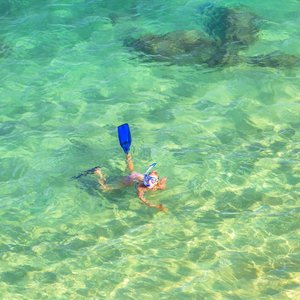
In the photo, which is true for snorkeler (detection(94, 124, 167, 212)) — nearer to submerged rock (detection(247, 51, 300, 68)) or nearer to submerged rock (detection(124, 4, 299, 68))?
submerged rock (detection(124, 4, 299, 68))

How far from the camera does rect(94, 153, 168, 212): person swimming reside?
30.1 feet

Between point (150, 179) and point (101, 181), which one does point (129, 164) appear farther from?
point (150, 179)

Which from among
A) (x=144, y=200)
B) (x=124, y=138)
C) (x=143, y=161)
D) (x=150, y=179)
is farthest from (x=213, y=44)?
(x=144, y=200)

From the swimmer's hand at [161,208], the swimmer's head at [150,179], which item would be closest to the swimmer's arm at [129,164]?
the swimmer's head at [150,179]

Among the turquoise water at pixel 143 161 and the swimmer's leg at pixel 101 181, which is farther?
the swimmer's leg at pixel 101 181

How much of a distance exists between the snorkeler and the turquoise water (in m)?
0.15

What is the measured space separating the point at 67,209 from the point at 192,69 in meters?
4.75

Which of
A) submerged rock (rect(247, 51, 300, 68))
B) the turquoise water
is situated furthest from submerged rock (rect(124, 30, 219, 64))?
submerged rock (rect(247, 51, 300, 68))

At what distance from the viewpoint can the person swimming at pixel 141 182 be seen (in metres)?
9.17

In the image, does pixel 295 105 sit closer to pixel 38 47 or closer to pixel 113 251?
pixel 113 251

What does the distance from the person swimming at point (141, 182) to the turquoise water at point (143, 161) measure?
0.14 metres

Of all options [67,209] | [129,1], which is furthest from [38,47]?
[67,209]

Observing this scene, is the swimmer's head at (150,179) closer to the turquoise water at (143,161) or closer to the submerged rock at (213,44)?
the turquoise water at (143,161)

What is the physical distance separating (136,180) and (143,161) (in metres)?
→ 0.76
